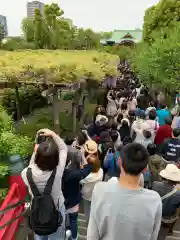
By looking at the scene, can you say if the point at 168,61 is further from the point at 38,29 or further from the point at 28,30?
the point at 28,30

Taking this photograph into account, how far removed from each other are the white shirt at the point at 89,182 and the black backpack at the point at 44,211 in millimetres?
955

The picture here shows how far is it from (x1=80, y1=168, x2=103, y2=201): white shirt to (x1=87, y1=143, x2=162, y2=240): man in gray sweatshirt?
197 centimetres

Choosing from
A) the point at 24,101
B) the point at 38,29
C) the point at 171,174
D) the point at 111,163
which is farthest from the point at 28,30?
the point at 171,174

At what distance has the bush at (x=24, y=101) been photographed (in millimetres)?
12652

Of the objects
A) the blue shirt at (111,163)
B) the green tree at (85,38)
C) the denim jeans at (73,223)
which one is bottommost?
the denim jeans at (73,223)

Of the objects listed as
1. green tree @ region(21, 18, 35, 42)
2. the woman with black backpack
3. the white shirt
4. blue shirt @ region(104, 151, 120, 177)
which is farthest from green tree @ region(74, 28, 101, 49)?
the woman with black backpack

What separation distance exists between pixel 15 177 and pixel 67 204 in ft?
4.01

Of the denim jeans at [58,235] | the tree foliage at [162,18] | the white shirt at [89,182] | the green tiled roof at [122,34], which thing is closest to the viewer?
the denim jeans at [58,235]

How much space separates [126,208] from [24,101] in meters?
11.9

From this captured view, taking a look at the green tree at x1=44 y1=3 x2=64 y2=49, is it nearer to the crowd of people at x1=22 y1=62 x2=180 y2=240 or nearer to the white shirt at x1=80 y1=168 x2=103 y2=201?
the crowd of people at x1=22 y1=62 x2=180 y2=240

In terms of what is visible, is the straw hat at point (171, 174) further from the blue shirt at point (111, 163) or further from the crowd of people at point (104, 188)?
the blue shirt at point (111, 163)

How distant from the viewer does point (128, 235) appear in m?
1.71

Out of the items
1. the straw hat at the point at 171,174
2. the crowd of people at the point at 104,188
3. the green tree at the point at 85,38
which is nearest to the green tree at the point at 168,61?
the crowd of people at the point at 104,188

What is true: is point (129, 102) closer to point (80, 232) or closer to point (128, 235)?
point (80, 232)
